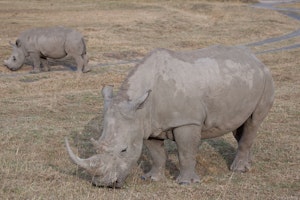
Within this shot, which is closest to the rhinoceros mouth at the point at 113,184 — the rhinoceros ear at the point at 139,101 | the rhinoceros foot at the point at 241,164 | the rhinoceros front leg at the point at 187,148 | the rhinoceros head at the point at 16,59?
the rhinoceros ear at the point at 139,101

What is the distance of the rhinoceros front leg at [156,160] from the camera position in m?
7.96

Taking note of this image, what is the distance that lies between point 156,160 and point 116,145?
150 cm

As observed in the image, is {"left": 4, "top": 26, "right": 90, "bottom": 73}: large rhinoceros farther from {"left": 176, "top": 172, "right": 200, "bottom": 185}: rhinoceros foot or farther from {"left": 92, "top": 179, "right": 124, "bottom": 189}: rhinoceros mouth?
{"left": 92, "top": 179, "right": 124, "bottom": 189}: rhinoceros mouth

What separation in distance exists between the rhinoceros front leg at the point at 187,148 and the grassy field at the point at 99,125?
192 millimetres

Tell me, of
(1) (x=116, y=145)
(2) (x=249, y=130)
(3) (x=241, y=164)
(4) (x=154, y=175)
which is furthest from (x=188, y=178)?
(2) (x=249, y=130)

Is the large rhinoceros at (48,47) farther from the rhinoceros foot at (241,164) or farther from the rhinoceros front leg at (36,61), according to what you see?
the rhinoceros foot at (241,164)

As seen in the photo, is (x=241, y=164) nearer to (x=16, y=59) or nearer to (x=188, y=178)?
(x=188, y=178)

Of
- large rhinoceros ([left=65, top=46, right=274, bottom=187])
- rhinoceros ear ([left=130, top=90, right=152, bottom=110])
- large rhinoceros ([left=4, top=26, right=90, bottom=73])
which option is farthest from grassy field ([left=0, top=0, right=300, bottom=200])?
rhinoceros ear ([left=130, top=90, right=152, bottom=110])

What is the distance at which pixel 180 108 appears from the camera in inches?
292

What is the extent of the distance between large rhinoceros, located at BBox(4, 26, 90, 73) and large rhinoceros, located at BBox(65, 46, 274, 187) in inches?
418

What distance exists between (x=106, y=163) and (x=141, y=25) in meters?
26.4

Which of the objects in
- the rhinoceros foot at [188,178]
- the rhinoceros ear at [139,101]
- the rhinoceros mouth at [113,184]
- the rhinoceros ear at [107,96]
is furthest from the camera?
the rhinoceros foot at [188,178]

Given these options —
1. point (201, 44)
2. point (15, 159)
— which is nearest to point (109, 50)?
point (201, 44)

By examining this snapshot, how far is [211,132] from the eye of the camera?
319 inches
